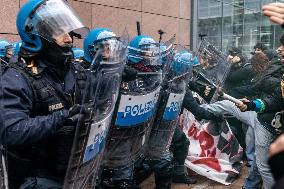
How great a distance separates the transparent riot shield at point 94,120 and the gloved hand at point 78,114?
12mm

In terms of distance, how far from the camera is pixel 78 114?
2.26 m

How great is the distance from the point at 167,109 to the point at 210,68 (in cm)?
176

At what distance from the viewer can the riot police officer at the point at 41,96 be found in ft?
7.59

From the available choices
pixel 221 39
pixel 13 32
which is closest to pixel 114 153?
pixel 13 32

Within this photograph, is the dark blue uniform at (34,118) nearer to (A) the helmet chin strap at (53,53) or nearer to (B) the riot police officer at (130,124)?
(A) the helmet chin strap at (53,53)

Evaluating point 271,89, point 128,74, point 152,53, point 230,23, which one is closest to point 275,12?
point 128,74

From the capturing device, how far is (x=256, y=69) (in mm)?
6223

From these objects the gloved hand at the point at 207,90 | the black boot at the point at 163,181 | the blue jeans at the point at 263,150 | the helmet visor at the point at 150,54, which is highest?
the helmet visor at the point at 150,54

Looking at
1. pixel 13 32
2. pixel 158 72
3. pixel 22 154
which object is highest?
pixel 13 32

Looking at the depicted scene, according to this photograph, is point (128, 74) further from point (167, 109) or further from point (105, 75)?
point (105, 75)

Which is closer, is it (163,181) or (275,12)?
(275,12)

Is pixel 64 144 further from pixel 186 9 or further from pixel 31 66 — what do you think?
pixel 186 9

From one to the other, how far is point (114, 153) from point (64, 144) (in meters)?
1.02

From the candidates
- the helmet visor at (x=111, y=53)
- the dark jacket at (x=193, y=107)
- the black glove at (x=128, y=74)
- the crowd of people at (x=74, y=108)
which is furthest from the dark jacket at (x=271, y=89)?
the helmet visor at (x=111, y=53)
